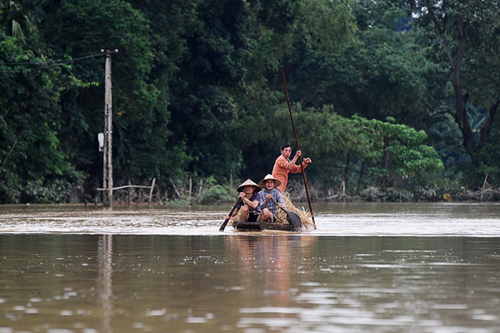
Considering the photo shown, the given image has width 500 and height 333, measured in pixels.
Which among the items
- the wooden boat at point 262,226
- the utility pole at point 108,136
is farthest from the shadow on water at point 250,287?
the utility pole at point 108,136

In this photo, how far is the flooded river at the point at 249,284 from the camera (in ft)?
23.5

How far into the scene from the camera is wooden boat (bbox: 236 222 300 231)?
1909 cm

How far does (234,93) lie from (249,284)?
4765 centimetres

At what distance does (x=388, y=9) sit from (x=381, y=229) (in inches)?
1866

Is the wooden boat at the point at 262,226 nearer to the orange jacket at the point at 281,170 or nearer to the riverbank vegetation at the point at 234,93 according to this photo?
the orange jacket at the point at 281,170

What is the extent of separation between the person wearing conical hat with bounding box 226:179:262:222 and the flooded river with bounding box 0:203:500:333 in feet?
7.69

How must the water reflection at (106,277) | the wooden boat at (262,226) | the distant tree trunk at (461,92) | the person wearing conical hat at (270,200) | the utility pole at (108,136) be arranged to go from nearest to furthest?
the water reflection at (106,277), the wooden boat at (262,226), the person wearing conical hat at (270,200), the utility pole at (108,136), the distant tree trunk at (461,92)

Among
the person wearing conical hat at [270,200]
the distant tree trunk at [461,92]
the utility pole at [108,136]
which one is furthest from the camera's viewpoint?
the distant tree trunk at [461,92]

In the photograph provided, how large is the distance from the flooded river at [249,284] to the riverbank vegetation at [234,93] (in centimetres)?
2415

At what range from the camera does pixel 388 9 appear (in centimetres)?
6625

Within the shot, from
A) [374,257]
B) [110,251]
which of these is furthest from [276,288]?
[110,251]

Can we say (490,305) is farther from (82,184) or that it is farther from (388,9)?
(388,9)

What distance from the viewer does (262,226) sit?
19.1m

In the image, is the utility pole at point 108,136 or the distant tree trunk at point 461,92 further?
the distant tree trunk at point 461,92
